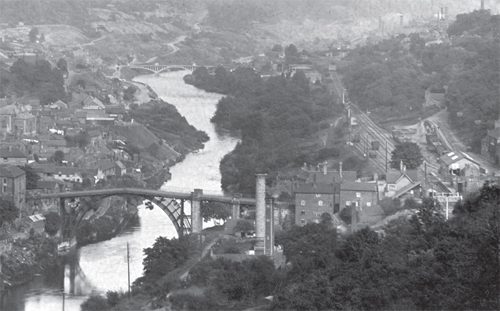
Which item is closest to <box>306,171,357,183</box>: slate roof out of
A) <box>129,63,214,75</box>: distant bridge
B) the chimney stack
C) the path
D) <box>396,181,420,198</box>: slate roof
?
<box>396,181,420,198</box>: slate roof

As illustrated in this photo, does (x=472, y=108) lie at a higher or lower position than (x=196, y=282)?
higher

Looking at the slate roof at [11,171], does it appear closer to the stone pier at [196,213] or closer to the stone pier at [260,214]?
the stone pier at [196,213]

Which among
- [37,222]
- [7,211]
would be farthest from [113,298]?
[37,222]

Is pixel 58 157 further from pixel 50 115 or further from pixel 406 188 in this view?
pixel 406 188

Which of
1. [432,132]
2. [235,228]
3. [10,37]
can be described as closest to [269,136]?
[432,132]

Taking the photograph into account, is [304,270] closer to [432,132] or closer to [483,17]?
[432,132]

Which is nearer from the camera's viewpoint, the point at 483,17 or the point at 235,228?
the point at 235,228
